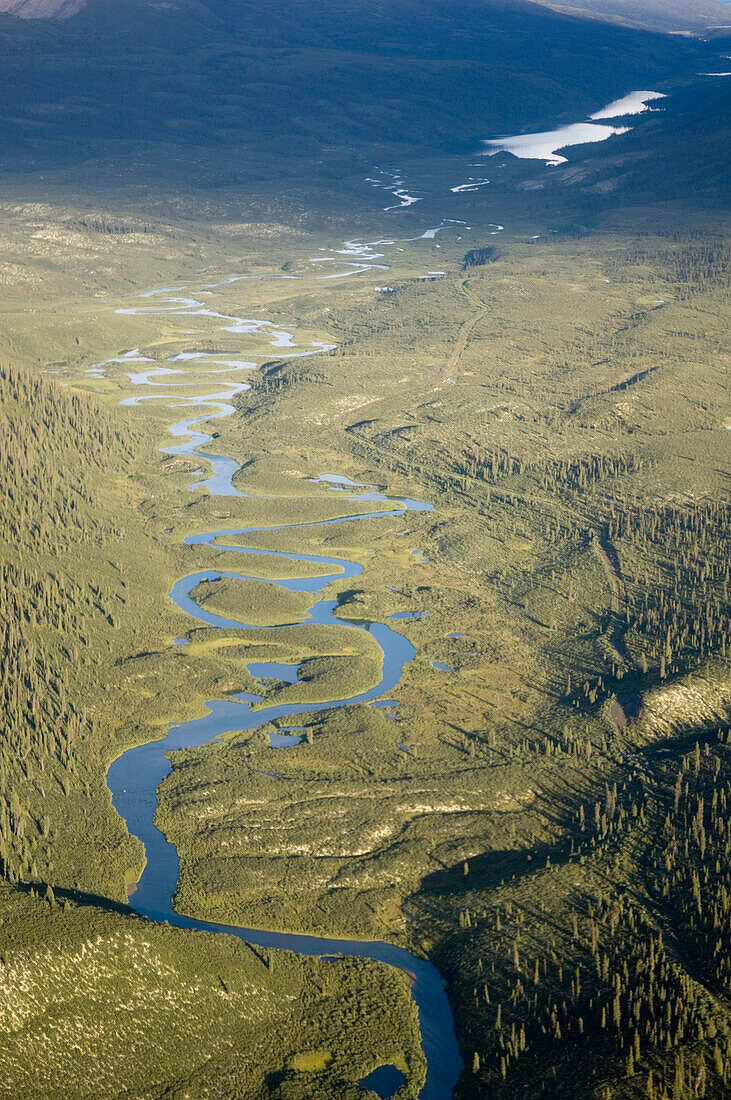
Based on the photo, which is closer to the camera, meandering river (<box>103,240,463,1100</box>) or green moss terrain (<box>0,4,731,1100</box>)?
green moss terrain (<box>0,4,731,1100</box>)

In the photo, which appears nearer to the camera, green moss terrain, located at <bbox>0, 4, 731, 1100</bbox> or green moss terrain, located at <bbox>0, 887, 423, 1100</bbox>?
green moss terrain, located at <bbox>0, 887, 423, 1100</bbox>

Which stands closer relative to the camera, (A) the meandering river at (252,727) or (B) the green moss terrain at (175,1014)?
(B) the green moss terrain at (175,1014)

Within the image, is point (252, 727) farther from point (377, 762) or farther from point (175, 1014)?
point (175, 1014)

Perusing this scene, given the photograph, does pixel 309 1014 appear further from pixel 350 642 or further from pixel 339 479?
pixel 339 479

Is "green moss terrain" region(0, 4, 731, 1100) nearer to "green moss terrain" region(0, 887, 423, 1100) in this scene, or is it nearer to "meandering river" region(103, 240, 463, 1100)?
"green moss terrain" region(0, 887, 423, 1100)

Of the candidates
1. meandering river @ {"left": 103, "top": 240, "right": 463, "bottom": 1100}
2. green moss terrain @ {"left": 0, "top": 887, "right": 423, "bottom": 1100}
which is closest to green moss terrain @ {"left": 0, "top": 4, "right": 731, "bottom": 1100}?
green moss terrain @ {"left": 0, "top": 887, "right": 423, "bottom": 1100}

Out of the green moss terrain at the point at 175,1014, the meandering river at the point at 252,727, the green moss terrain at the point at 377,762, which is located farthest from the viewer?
the meandering river at the point at 252,727

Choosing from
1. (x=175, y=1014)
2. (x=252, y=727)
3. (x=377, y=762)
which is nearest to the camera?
(x=175, y=1014)

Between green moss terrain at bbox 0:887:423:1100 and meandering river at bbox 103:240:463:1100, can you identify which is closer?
green moss terrain at bbox 0:887:423:1100

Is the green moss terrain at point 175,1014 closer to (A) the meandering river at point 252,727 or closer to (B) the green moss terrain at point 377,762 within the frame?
(B) the green moss terrain at point 377,762

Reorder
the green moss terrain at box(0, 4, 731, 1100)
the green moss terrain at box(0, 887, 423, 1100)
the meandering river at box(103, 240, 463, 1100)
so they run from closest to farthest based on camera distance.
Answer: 1. the green moss terrain at box(0, 887, 423, 1100)
2. the green moss terrain at box(0, 4, 731, 1100)
3. the meandering river at box(103, 240, 463, 1100)

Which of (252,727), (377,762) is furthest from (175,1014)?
(252,727)

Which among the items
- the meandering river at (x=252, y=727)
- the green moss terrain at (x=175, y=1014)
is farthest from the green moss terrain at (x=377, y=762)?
the meandering river at (x=252, y=727)

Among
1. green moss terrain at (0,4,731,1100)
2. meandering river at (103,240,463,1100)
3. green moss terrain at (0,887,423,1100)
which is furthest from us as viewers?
meandering river at (103,240,463,1100)
